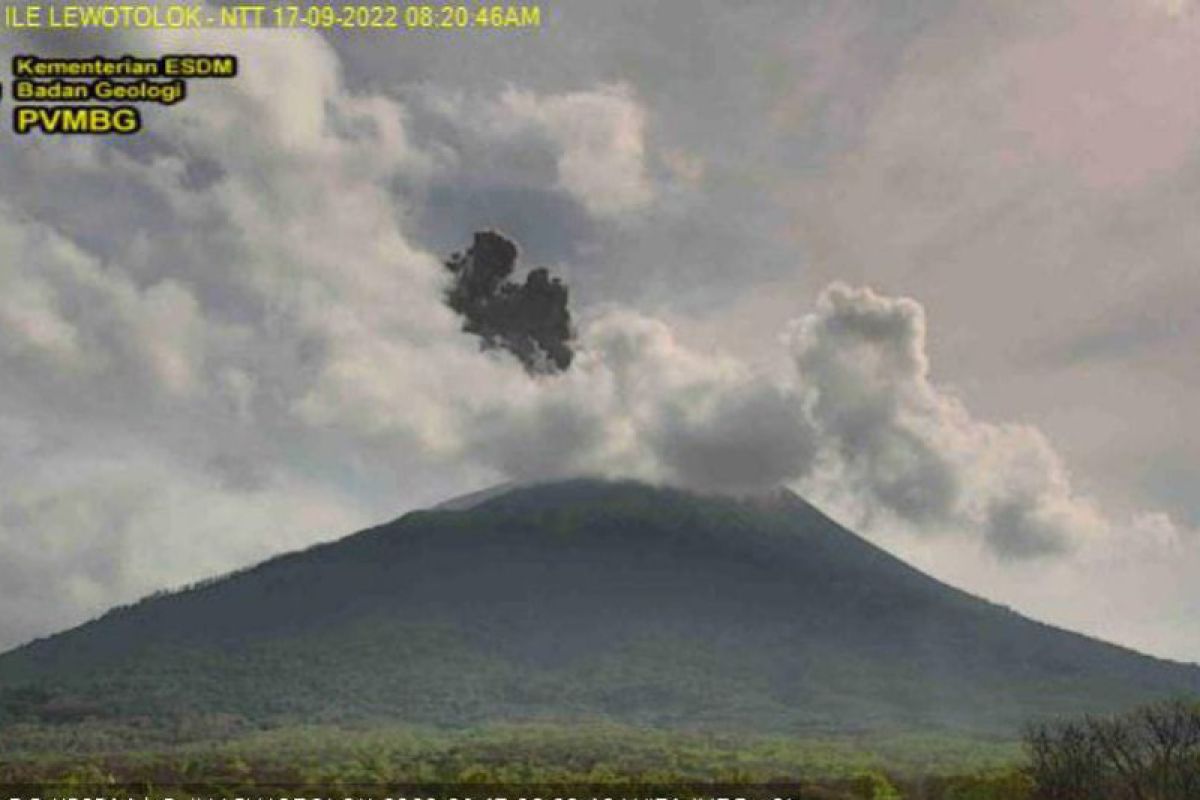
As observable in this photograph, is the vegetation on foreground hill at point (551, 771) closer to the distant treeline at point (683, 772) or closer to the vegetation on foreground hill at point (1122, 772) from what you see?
the distant treeline at point (683, 772)

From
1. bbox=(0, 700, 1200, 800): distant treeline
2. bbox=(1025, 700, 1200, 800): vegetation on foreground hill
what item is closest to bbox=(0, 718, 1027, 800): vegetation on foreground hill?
bbox=(0, 700, 1200, 800): distant treeline

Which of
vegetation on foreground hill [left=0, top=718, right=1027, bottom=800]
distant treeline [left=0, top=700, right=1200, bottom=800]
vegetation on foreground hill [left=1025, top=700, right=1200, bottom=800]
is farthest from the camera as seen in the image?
vegetation on foreground hill [left=0, top=718, right=1027, bottom=800]

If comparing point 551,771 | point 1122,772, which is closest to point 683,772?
point 551,771

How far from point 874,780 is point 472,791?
→ 97.5ft

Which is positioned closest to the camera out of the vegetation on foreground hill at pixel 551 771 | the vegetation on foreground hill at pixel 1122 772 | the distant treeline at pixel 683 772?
the vegetation on foreground hill at pixel 1122 772

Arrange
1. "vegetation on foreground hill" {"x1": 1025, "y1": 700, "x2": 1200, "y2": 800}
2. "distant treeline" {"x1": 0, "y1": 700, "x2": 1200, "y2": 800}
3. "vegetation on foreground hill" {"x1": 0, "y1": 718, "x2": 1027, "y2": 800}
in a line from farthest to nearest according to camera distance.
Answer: "vegetation on foreground hill" {"x1": 0, "y1": 718, "x2": 1027, "y2": 800} → "distant treeline" {"x1": 0, "y1": 700, "x2": 1200, "y2": 800} → "vegetation on foreground hill" {"x1": 1025, "y1": 700, "x2": 1200, "y2": 800}

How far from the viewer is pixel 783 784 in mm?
119125

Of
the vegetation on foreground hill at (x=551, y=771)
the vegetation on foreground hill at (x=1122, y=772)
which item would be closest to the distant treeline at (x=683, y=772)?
the vegetation on foreground hill at (x=1122, y=772)

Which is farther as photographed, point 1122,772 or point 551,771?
point 551,771

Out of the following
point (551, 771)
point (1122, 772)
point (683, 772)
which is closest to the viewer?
point (1122, 772)

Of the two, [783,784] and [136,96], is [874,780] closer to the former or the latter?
[783,784]

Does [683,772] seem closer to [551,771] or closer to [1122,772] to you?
[551,771]

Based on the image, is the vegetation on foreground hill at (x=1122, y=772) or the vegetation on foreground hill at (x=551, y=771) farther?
the vegetation on foreground hill at (x=551, y=771)

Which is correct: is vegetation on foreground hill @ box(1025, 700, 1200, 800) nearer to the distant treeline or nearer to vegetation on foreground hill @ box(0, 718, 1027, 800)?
the distant treeline
